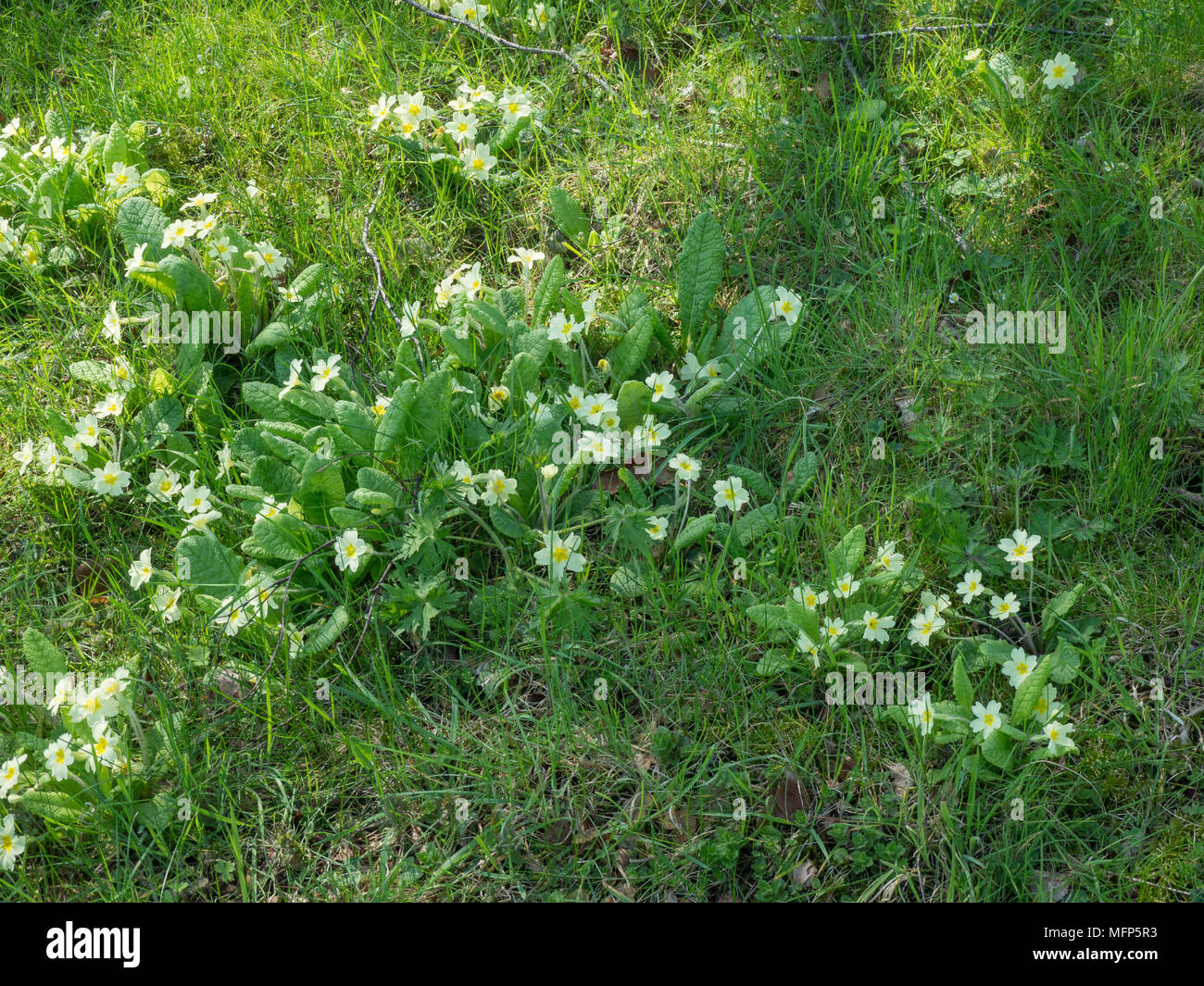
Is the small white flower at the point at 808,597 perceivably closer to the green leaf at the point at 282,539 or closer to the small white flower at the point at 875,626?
the small white flower at the point at 875,626

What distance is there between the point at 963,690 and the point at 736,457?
2.88 ft

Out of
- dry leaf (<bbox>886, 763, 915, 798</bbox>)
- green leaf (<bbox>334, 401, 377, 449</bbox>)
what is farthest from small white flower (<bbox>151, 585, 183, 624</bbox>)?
dry leaf (<bbox>886, 763, 915, 798</bbox>)

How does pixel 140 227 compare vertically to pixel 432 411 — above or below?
above

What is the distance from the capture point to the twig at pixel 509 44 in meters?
3.63

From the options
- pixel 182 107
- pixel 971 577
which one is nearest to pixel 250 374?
pixel 182 107

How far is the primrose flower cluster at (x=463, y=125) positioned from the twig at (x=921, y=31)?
950 mm

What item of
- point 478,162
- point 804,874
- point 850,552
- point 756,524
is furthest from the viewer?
point 478,162

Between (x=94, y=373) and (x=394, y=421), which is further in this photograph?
(x=94, y=373)

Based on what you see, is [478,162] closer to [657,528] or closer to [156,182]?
[156,182]

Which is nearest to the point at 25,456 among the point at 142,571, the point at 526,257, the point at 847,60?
the point at 142,571

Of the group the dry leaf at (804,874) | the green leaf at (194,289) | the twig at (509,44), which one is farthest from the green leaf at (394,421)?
the twig at (509,44)

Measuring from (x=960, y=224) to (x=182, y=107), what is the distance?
9.01ft

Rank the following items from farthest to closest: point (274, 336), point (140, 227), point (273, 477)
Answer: point (140, 227) → point (274, 336) → point (273, 477)

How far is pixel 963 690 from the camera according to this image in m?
2.25
